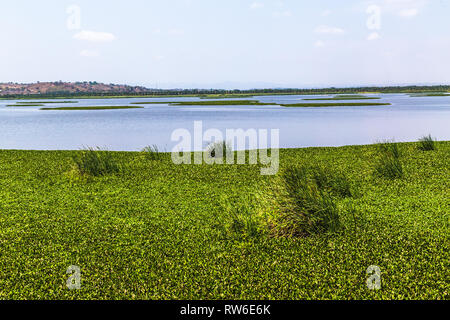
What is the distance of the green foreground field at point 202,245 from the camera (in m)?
4.64

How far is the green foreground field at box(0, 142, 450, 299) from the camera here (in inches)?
183

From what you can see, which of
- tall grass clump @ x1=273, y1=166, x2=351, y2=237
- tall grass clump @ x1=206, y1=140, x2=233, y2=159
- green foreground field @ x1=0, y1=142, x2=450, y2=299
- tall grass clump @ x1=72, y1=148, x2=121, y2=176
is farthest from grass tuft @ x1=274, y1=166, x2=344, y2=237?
tall grass clump @ x1=206, y1=140, x2=233, y2=159

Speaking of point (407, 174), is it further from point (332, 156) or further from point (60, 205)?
point (60, 205)

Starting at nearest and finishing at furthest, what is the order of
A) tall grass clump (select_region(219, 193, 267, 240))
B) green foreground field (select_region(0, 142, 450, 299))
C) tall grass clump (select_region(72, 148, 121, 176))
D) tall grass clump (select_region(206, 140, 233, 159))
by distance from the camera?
green foreground field (select_region(0, 142, 450, 299)) → tall grass clump (select_region(219, 193, 267, 240)) → tall grass clump (select_region(72, 148, 121, 176)) → tall grass clump (select_region(206, 140, 233, 159))

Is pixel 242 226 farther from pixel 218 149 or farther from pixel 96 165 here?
pixel 218 149

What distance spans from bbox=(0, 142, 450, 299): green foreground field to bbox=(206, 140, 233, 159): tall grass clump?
4.05 meters

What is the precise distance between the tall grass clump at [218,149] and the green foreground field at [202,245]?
405cm

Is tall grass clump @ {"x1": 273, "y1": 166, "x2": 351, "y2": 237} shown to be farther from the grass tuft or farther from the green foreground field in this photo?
the green foreground field

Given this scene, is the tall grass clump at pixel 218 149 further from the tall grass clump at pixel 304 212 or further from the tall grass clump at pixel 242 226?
the tall grass clump at pixel 242 226

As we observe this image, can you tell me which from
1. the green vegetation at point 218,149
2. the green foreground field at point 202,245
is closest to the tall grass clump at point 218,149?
the green vegetation at point 218,149

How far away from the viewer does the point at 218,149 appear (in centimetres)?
1428

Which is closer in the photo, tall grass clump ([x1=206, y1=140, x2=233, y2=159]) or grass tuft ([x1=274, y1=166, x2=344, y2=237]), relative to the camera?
grass tuft ([x1=274, y1=166, x2=344, y2=237])

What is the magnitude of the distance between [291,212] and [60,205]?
16.5 feet
